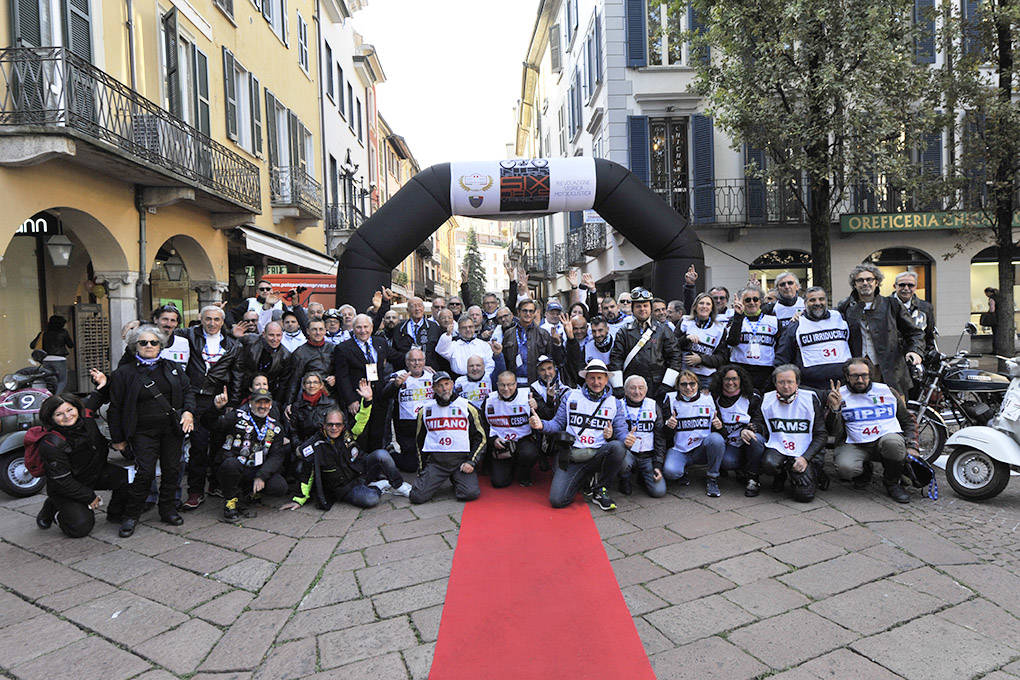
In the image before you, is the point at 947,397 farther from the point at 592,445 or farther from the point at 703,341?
the point at 592,445

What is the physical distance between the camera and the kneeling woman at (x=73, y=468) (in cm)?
482

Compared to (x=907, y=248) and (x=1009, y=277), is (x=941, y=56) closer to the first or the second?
(x=907, y=248)

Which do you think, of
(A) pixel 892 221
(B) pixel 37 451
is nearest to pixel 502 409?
(B) pixel 37 451

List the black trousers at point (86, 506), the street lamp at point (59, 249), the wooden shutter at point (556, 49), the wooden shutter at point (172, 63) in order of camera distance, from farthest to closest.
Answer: the wooden shutter at point (556, 49)
the wooden shutter at point (172, 63)
the street lamp at point (59, 249)
the black trousers at point (86, 506)

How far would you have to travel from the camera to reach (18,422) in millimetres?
6152

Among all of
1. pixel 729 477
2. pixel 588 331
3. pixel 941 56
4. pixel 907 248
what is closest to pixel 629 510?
pixel 729 477

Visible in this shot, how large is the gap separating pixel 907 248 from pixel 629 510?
46.4 ft

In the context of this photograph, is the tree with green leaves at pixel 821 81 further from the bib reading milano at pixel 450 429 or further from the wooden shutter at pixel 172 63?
the wooden shutter at pixel 172 63

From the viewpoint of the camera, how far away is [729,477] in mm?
6215

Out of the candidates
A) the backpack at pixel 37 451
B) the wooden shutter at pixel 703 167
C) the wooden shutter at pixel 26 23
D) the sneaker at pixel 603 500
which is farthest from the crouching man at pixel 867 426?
the wooden shutter at pixel 703 167

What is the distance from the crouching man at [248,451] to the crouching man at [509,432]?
1893mm

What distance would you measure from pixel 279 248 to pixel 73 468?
8.68 meters

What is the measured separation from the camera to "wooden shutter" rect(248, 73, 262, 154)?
46.8 feet

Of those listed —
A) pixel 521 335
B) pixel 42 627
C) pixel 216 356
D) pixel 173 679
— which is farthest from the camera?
pixel 521 335
